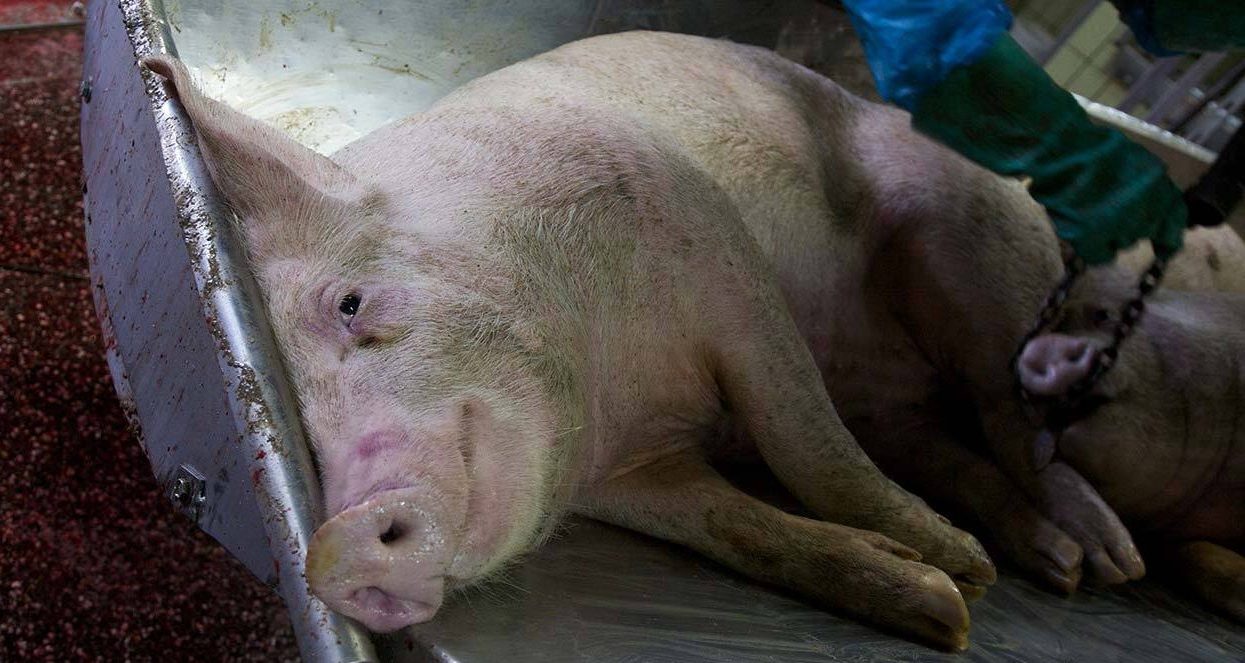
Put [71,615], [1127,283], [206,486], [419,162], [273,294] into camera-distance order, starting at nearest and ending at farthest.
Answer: [206,486], [273,294], [419,162], [71,615], [1127,283]

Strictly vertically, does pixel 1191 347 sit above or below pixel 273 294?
below

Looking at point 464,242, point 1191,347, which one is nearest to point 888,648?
point 464,242

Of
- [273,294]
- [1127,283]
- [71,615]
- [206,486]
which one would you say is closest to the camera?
[206,486]

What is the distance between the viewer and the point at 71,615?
7.61ft

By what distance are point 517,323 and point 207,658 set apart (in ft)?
4.60

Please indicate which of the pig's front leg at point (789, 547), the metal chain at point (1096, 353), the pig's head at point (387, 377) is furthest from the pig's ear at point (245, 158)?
the metal chain at point (1096, 353)

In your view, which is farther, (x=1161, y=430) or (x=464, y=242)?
(x=1161, y=430)

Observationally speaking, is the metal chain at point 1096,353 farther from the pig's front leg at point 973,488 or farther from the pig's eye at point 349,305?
the pig's eye at point 349,305

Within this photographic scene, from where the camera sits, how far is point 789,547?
1863 millimetres

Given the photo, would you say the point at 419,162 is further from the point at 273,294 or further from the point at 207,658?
the point at 207,658

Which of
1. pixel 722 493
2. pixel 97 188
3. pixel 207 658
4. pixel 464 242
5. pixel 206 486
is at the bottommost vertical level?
pixel 207 658

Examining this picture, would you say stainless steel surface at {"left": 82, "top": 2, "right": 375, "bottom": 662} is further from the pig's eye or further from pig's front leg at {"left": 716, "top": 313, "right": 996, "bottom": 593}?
pig's front leg at {"left": 716, "top": 313, "right": 996, "bottom": 593}

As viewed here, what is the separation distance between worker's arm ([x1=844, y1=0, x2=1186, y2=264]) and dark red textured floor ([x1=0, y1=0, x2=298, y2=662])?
2056mm

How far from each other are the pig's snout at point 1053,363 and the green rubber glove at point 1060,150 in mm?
312
